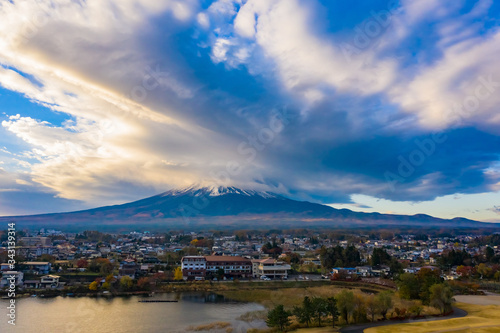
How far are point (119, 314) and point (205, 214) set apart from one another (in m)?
104

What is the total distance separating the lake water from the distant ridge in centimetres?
7914

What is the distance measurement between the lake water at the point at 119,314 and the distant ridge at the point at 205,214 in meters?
79.1

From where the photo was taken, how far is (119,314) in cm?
1789

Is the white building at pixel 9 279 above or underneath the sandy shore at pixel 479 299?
above

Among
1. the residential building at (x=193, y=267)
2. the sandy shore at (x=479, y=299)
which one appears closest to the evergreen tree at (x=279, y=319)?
the sandy shore at (x=479, y=299)

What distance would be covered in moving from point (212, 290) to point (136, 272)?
284 inches

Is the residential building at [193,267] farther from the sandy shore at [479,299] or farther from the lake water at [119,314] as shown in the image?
the sandy shore at [479,299]

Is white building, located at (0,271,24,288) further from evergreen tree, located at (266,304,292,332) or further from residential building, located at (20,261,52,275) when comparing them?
evergreen tree, located at (266,304,292,332)

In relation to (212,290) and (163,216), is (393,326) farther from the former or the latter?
(163,216)

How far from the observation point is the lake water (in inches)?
609

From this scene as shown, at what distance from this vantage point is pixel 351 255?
109 feet

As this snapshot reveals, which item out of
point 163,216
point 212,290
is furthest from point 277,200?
point 212,290

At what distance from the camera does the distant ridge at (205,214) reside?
106 metres

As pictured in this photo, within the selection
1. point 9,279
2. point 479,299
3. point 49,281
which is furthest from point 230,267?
point 479,299
